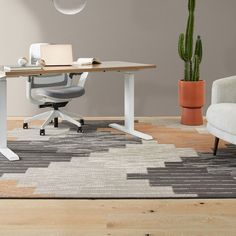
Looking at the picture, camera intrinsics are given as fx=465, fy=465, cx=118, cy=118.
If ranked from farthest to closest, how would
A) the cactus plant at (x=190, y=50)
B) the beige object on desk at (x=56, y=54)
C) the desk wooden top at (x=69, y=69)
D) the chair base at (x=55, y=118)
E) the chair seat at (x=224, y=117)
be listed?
the cactus plant at (x=190, y=50) < the chair base at (x=55, y=118) < the beige object on desk at (x=56, y=54) < the desk wooden top at (x=69, y=69) < the chair seat at (x=224, y=117)

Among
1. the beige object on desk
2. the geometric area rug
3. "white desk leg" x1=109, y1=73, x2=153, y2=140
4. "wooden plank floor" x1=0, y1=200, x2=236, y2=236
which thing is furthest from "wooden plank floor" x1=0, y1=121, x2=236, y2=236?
"white desk leg" x1=109, y1=73, x2=153, y2=140

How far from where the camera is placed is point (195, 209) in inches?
98.7

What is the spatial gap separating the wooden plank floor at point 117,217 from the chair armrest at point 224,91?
44.7 inches

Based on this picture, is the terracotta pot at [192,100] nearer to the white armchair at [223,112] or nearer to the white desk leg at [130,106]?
the white desk leg at [130,106]

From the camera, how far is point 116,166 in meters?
3.31

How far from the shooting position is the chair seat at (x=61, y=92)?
4.24m

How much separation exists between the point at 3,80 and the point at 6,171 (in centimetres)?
73

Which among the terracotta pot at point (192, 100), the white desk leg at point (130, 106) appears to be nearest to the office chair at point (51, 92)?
the white desk leg at point (130, 106)

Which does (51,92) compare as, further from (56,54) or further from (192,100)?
(192,100)

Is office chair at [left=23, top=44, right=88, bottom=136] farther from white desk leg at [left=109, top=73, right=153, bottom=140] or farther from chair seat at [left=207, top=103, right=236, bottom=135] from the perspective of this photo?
chair seat at [left=207, top=103, right=236, bottom=135]

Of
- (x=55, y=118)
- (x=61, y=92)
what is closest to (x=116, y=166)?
(x=61, y=92)

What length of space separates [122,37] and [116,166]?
7.32ft

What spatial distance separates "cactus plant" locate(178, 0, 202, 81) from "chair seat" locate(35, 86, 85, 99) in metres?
1.13

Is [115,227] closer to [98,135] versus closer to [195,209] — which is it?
[195,209]
